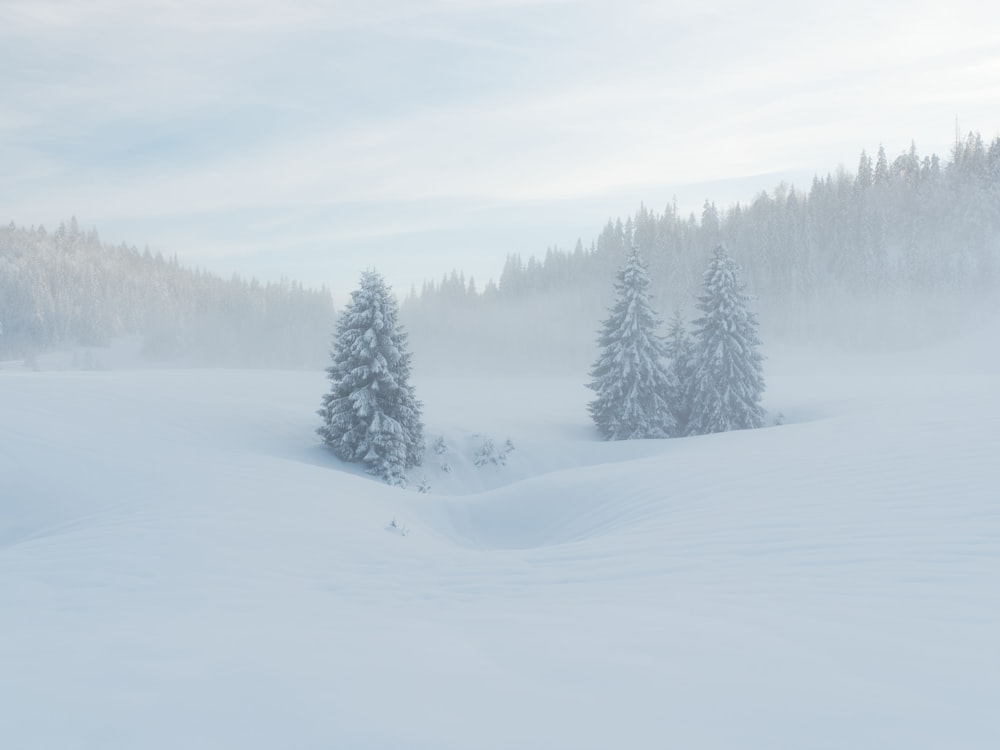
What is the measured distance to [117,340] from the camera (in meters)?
117

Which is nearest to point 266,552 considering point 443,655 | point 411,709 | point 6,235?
point 443,655

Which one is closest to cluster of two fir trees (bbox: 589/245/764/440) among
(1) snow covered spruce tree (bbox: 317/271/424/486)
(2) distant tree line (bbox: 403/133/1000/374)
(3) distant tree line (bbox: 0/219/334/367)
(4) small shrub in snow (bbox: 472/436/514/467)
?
(4) small shrub in snow (bbox: 472/436/514/467)

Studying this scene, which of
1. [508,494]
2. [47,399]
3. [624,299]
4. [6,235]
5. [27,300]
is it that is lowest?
[508,494]

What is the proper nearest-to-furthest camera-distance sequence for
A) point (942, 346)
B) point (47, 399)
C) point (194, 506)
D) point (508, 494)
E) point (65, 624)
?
point (65, 624) < point (194, 506) < point (508, 494) < point (47, 399) < point (942, 346)

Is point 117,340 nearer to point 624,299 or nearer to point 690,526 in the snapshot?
point 624,299

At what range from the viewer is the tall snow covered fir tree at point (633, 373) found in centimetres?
3241

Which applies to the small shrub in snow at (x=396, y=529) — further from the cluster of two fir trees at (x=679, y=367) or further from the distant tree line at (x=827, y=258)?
the distant tree line at (x=827, y=258)

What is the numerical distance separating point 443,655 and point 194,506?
7.05 meters

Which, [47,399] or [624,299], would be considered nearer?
[47,399]

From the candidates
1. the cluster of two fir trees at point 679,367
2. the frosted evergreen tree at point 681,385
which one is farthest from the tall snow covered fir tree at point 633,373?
the frosted evergreen tree at point 681,385

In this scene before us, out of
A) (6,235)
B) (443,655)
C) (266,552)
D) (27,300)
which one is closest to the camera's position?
(443,655)

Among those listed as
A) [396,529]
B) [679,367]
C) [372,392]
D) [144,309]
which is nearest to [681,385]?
[679,367]

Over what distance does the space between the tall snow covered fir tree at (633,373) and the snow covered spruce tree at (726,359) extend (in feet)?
6.12

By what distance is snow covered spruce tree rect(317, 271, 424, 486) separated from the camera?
78.0 feet
